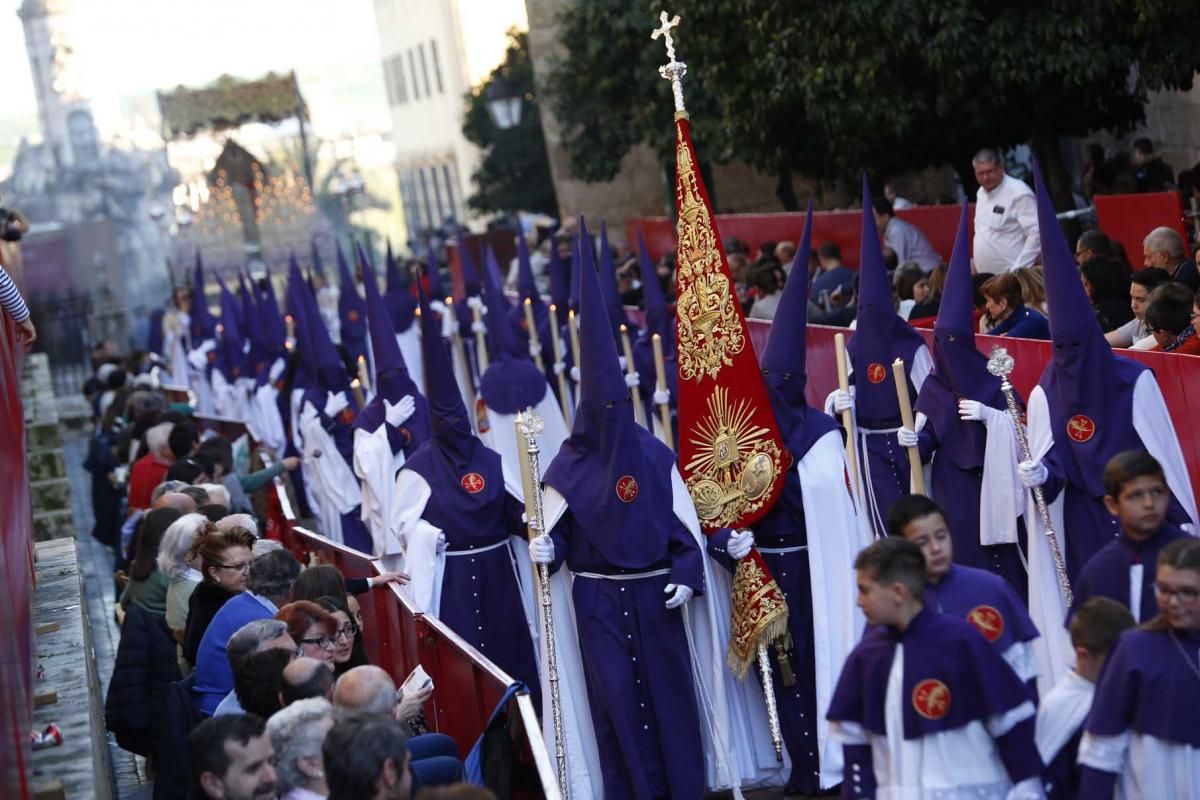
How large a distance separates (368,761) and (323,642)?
2.02m

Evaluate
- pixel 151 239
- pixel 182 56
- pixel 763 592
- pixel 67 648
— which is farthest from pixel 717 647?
pixel 182 56

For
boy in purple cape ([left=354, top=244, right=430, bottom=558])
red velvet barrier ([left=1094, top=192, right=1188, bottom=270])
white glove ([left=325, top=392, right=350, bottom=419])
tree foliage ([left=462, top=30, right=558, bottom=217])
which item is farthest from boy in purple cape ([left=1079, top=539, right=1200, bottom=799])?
tree foliage ([left=462, top=30, right=558, bottom=217])

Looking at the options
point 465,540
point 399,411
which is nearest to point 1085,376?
point 465,540

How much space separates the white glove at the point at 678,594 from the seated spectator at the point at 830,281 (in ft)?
23.9

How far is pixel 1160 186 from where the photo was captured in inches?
686

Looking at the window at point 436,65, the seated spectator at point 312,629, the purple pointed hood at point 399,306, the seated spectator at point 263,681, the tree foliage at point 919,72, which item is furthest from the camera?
the window at point 436,65

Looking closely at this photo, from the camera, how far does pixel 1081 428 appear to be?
8.67m

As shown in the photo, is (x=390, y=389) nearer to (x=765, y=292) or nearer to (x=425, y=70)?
A: (x=765, y=292)

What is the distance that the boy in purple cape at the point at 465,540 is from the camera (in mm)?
10211

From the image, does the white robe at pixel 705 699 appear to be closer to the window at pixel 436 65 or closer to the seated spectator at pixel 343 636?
the seated spectator at pixel 343 636

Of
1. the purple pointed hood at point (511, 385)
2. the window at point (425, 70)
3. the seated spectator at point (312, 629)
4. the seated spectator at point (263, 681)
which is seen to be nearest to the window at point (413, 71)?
the window at point (425, 70)

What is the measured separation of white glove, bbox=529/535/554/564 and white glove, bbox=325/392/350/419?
7414 millimetres

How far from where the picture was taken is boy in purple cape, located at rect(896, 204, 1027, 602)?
983 centimetres

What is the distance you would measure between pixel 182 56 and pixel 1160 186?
50.4 meters
